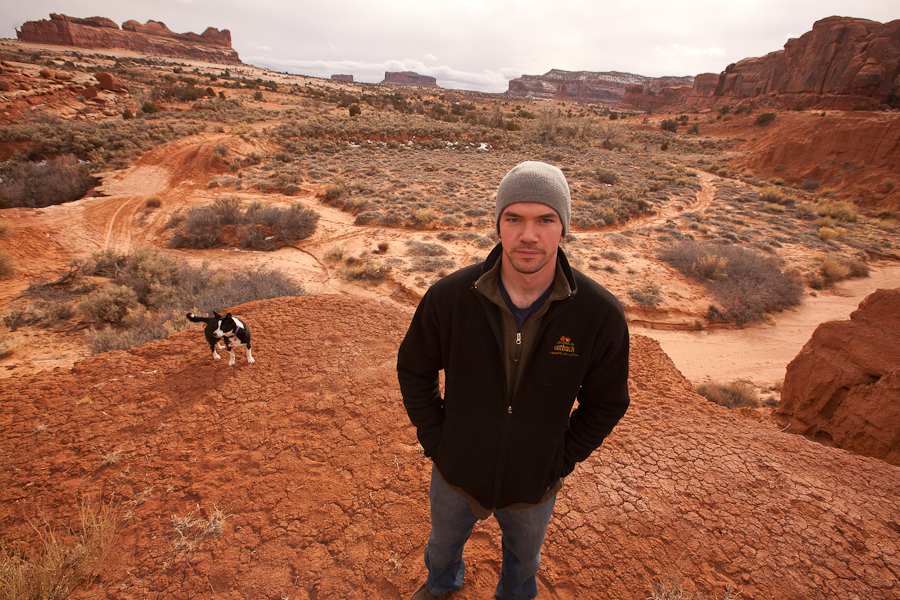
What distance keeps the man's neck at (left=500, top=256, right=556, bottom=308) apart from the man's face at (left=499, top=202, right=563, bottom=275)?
0.16 feet

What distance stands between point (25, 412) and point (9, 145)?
2090 cm

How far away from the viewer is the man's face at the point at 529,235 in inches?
56.1

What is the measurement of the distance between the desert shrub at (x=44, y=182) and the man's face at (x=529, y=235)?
18457 millimetres

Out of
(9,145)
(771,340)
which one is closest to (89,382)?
(771,340)

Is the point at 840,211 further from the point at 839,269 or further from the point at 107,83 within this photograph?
the point at 107,83

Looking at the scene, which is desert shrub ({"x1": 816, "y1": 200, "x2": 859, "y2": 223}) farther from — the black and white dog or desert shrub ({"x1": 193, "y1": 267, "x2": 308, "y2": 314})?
the black and white dog

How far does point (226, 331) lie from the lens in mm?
4043

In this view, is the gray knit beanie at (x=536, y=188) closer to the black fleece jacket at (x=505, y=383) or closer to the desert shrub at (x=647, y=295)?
the black fleece jacket at (x=505, y=383)

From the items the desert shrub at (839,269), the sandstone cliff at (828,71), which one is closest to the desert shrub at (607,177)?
the desert shrub at (839,269)

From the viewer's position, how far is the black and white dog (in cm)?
403

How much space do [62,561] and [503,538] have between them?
2597 mm

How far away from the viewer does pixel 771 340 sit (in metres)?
7.62

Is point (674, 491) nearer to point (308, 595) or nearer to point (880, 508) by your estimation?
point (880, 508)

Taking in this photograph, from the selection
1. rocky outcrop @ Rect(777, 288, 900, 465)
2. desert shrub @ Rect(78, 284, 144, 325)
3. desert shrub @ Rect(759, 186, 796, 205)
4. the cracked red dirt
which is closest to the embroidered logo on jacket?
the cracked red dirt
